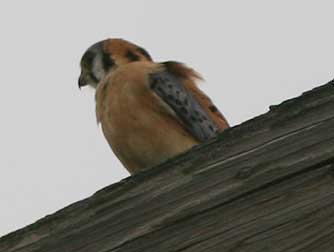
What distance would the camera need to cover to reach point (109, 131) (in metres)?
6.92

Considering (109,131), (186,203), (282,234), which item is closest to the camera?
(282,234)

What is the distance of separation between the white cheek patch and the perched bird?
235 millimetres

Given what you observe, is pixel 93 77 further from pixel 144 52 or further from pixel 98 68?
pixel 144 52

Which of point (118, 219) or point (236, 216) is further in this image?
point (118, 219)

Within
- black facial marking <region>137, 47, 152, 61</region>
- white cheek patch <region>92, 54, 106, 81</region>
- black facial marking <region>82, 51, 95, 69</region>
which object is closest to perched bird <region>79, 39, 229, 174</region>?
white cheek patch <region>92, 54, 106, 81</region>

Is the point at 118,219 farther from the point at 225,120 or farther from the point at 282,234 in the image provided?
the point at 225,120

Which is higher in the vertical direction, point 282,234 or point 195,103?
point 195,103

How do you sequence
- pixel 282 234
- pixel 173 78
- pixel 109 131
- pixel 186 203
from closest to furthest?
pixel 282 234 < pixel 186 203 < pixel 109 131 < pixel 173 78

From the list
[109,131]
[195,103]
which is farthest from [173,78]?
[109,131]

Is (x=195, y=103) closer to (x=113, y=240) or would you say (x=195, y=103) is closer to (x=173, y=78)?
(x=173, y=78)

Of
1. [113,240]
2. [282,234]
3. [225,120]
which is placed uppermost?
[225,120]

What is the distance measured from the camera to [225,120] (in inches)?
294

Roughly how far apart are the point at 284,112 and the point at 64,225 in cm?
74

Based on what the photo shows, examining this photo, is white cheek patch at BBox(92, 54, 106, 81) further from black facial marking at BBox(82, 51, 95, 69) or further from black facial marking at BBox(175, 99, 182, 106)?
black facial marking at BBox(175, 99, 182, 106)
